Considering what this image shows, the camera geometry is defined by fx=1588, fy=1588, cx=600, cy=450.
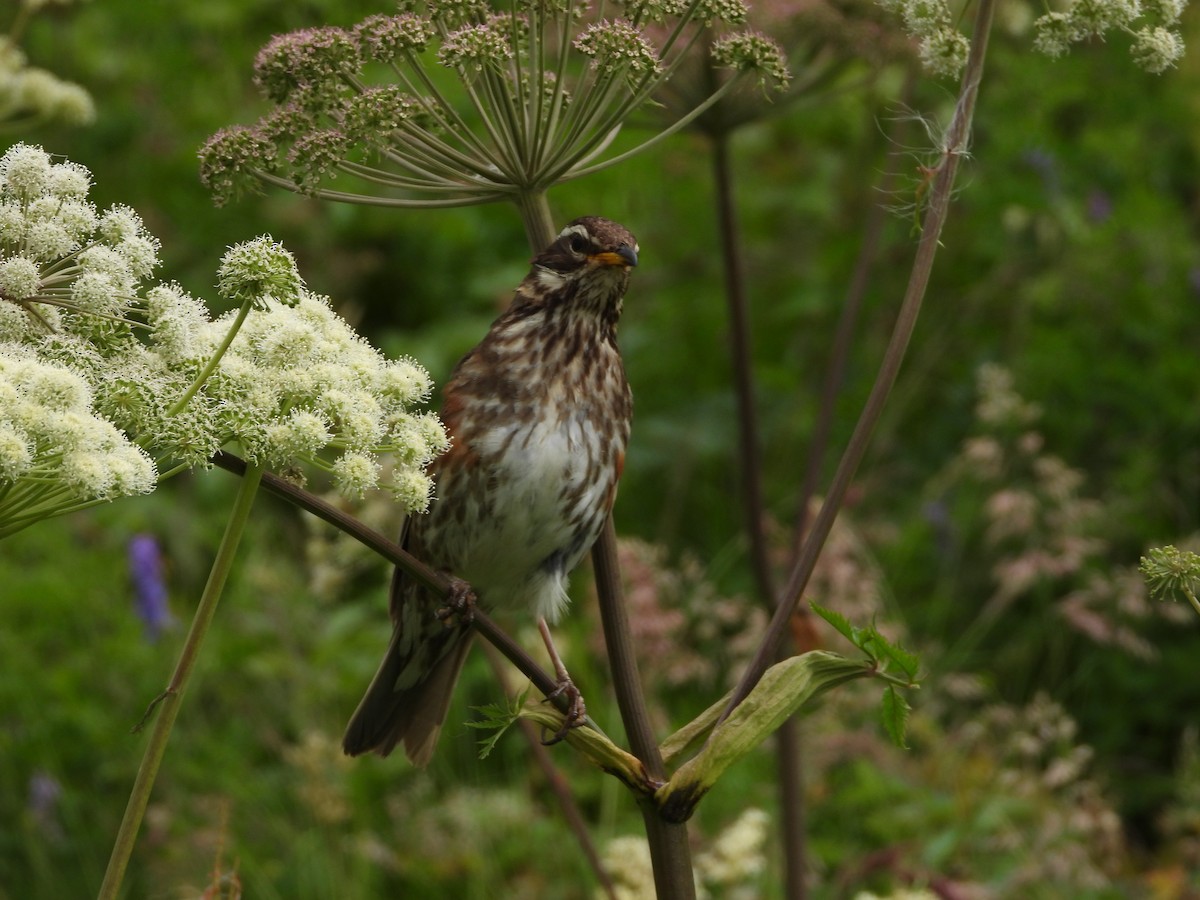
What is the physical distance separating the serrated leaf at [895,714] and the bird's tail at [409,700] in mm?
1445

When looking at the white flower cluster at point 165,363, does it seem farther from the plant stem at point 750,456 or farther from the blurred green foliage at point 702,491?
the blurred green foliage at point 702,491

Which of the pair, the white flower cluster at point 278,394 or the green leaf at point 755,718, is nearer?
the white flower cluster at point 278,394

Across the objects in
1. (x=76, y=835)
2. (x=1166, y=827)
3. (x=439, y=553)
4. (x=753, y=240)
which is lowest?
(x=1166, y=827)

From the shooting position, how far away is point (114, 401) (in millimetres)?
1979

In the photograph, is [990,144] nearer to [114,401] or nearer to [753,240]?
[753,240]

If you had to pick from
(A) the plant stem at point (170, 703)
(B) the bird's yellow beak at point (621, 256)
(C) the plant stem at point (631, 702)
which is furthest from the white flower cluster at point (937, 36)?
(A) the plant stem at point (170, 703)

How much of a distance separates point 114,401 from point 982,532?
4.78 m

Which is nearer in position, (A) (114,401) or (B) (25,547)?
(A) (114,401)

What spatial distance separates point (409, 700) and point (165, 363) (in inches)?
68.1

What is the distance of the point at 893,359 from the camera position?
7.82ft

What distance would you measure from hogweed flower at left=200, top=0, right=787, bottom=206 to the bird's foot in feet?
2.08

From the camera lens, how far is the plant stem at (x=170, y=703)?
200cm

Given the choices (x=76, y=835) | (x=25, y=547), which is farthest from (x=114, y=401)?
(x=25, y=547)

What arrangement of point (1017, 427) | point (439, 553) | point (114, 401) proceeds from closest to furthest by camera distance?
point (114, 401), point (439, 553), point (1017, 427)
